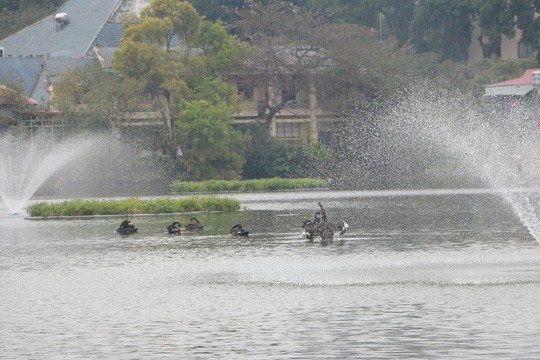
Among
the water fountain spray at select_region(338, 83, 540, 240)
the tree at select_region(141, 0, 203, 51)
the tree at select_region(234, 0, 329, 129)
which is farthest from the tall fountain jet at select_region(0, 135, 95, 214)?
the water fountain spray at select_region(338, 83, 540, 240)

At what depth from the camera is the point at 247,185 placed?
88875 mm

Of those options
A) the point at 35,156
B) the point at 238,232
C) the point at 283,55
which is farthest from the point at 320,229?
the point at 283,55

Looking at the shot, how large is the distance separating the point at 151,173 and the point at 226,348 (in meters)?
70.1

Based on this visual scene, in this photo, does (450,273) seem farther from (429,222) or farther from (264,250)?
(429,222)

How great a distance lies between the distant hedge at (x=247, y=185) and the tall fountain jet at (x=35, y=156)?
23.8 ft

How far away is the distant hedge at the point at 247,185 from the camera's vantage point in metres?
87.1

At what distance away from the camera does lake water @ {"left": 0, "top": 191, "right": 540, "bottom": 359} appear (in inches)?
901

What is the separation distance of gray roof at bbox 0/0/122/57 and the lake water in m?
65.4

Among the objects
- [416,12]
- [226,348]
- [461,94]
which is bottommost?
[226,348]

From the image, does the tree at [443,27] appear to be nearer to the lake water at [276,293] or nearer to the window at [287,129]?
the window at [287,129]

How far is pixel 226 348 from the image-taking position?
2267 cm

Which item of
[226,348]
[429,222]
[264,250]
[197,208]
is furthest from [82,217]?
[226,348]

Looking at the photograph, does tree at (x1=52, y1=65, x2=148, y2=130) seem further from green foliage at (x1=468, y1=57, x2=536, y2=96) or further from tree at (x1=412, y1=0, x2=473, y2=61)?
tree at (x1=412, y1=0, x2=473, y2=61)

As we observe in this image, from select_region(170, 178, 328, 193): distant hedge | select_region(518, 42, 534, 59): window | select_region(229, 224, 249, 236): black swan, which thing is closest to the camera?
select_region(229, 224, 249, 236): black swan
